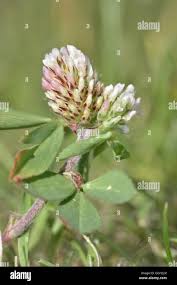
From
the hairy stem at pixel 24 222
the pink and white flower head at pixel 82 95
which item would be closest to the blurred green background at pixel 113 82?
the hairy stem at pixel 24 222

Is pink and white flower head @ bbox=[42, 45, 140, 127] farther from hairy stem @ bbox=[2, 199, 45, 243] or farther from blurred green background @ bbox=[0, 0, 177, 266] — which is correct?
blurred green background @ bbox=[0, 0, 177, 266]

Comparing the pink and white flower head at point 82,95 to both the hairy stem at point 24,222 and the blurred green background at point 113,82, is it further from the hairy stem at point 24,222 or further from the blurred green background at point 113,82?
the blurred green background at point 113,82

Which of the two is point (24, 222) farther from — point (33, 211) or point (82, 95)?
point (82, 95)

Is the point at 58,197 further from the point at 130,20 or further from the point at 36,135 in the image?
the point at 130,20

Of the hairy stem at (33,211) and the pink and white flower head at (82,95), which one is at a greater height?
the pink and white flower head at (82,95)

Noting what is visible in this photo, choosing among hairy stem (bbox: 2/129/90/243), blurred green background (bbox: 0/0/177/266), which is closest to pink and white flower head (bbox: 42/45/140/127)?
hairy stem (bbox: 2/129/90/243)

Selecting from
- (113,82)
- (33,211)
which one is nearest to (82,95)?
(33,211)

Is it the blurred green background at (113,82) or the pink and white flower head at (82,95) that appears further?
the blurred green background at (113,82)
